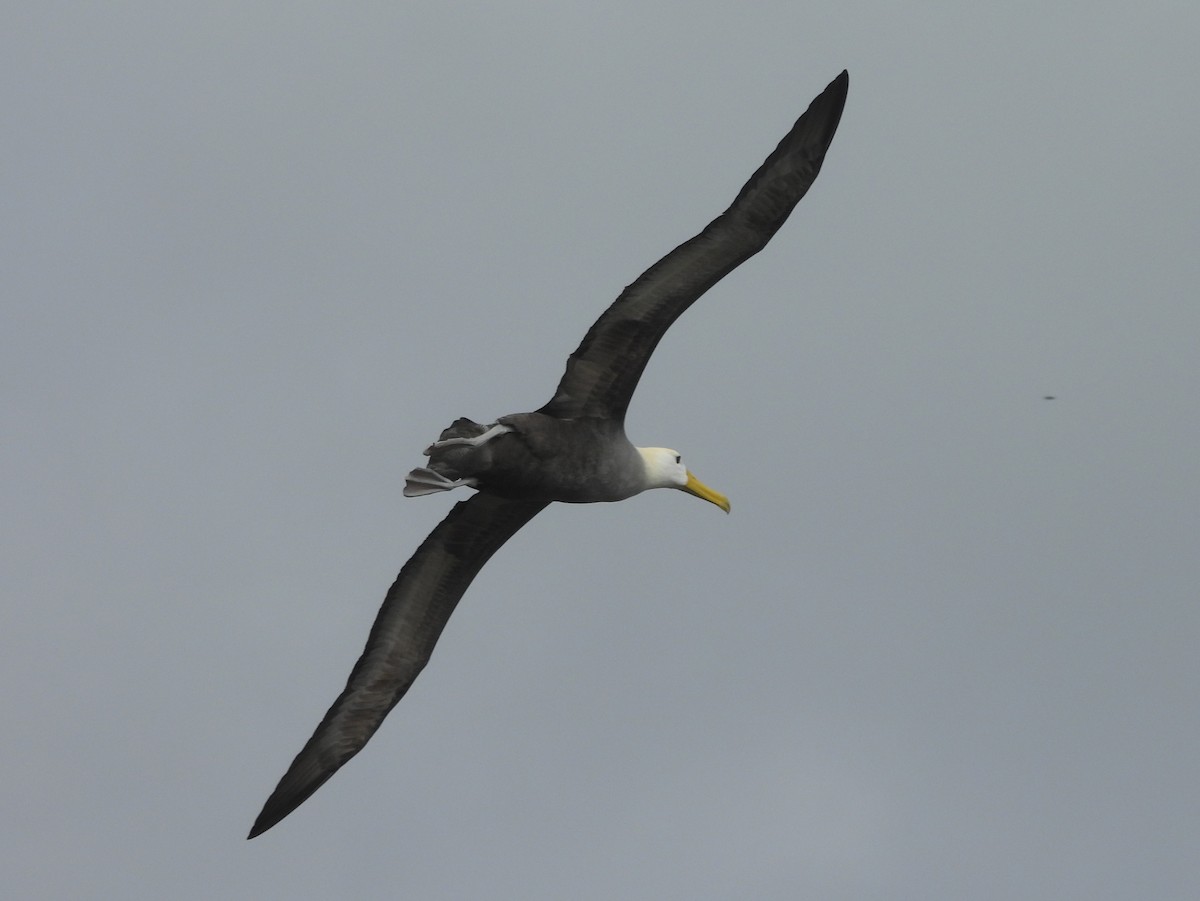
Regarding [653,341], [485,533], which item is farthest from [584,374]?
[485,533]

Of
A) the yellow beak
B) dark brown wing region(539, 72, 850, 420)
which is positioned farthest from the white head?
dark brown wing region(539, 72, 850, 420)

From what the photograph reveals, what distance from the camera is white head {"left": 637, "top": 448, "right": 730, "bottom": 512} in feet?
71.0

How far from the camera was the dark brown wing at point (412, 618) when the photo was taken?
861 inches

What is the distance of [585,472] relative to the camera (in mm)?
20172

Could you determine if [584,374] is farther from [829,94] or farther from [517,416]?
[829,94]

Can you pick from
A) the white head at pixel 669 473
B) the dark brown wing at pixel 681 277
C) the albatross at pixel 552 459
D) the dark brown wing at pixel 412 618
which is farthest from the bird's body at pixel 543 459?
the dark brown wing at pixel 412 618

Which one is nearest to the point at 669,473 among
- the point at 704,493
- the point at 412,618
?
the point at 704,493

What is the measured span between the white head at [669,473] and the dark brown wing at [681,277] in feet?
3.66

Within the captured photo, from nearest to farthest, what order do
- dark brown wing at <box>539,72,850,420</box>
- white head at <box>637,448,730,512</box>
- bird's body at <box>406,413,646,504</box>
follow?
bird's body at <box>406,413,646,504</box>
dark brown wing at <box>539,72,850,420</box>
white head at <box>637,448,730,512</box>

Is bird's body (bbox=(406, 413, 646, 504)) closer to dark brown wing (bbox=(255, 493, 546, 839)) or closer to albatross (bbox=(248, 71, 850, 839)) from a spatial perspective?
albatross (bbox=(248, 71, 850, 839))

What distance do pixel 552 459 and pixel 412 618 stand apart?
3.21 meters

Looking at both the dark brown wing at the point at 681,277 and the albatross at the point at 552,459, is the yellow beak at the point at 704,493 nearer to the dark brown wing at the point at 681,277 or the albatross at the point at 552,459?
the albatross at the point at 552,459

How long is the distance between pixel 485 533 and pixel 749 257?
3.95 metres

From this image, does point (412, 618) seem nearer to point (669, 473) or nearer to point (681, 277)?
point (669, 473)
